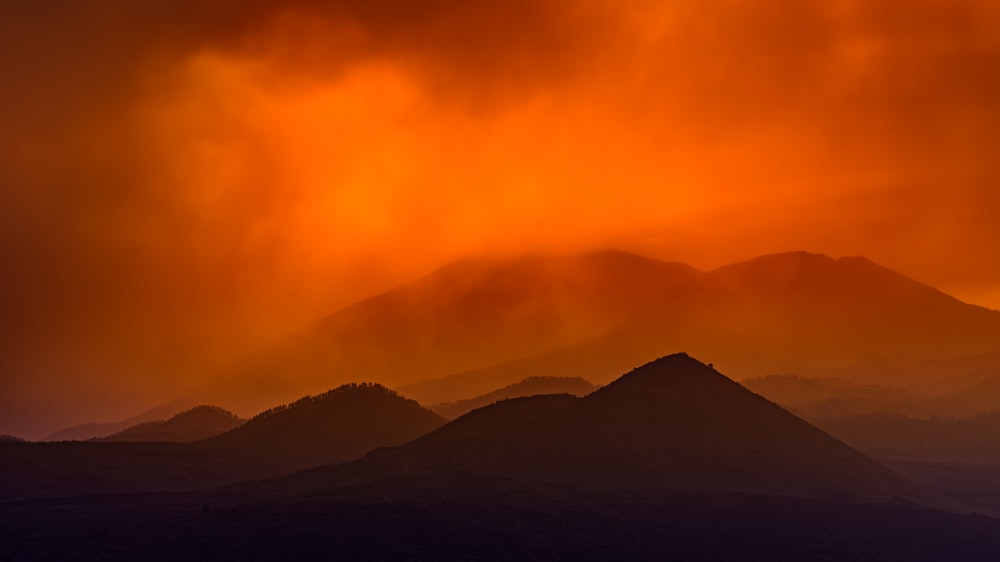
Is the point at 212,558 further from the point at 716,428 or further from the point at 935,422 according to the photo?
the point at 935,422

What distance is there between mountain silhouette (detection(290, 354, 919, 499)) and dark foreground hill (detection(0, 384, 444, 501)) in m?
21.8

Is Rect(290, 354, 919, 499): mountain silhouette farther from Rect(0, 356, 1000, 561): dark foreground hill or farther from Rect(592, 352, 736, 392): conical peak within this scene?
Rect(0, 356, 1000, 561): dark foreground hill

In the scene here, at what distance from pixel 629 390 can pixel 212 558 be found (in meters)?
53.7

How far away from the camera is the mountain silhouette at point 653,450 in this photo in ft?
301

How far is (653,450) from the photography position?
322 feet

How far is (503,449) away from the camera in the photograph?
103 m

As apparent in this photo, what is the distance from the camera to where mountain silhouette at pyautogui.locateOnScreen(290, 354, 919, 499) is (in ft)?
301

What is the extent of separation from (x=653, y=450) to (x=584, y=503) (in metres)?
18.4

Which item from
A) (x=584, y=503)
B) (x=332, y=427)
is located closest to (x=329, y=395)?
(x=332, y=427)

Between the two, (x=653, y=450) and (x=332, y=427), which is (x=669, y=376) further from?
(x=332, y=427)

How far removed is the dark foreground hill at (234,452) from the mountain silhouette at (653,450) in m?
21.8

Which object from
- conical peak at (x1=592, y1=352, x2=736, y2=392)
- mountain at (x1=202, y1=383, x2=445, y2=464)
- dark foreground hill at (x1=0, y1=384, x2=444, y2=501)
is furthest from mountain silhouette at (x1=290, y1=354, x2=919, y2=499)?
mountain at (x1=202, y1=383, x2=445, y2=464)

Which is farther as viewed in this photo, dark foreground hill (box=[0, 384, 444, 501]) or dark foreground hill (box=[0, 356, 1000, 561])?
dark foreground hill (box=[0, 384, 444, 501])

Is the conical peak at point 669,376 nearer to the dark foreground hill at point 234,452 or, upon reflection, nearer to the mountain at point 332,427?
the dark foreground hill at point 234,452
